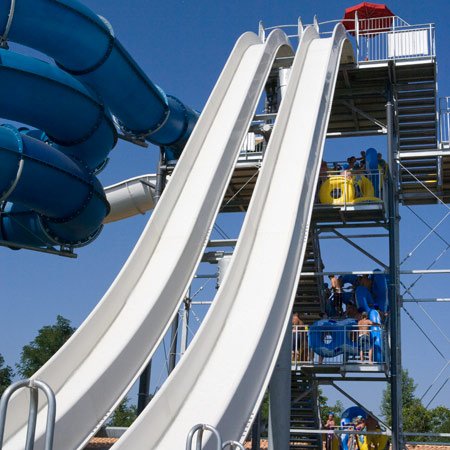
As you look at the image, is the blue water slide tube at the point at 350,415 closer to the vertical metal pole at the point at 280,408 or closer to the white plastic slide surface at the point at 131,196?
the vertical metal pole at the point at 280,408

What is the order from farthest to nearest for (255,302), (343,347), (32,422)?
(343,347) → (255,302) → (32,422)

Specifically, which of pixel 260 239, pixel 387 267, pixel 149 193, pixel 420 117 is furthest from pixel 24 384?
pixel 149 193

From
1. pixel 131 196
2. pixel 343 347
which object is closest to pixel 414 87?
pixel 343 347

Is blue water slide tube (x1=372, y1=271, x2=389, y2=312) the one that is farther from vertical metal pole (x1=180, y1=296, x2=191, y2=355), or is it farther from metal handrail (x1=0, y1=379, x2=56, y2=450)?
metal handrail (x1=0, y1=379, x2=56, y2=450)

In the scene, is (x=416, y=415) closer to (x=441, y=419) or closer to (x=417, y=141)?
(x=441, y=419)

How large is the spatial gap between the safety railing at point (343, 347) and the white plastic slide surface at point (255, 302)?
292cm

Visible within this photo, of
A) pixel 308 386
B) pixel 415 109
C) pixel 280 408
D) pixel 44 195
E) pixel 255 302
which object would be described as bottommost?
pixel 280 408

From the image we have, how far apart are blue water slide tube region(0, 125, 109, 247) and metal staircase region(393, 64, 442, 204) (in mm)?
5534

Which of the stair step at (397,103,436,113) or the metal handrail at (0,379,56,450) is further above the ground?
the stair step at (397,103,436,113)

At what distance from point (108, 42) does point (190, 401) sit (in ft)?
21.0

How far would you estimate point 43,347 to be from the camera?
39.3 metres

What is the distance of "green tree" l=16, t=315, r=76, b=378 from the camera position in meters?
38.8

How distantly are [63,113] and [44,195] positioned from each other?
124 centimetres

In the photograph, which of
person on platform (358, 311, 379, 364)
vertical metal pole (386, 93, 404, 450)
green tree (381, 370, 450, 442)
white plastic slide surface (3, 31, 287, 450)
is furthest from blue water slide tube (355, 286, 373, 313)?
green tree (381, 370, 450, 442)
